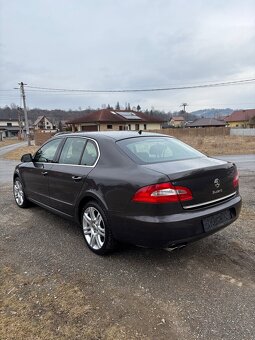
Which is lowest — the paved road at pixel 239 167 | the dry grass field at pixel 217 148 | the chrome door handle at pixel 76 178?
the dry grass field at pixel 217 148

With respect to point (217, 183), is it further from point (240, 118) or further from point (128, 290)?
point (240, 118)

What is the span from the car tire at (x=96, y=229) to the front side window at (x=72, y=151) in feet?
2.43

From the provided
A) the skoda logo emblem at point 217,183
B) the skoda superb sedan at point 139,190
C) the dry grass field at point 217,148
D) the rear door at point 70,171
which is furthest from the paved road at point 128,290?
the dry grass field at point 217,148

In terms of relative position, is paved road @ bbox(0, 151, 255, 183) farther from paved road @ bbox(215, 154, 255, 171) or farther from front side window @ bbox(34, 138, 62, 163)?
front side window @ bbox(34, 138, 62, 163)

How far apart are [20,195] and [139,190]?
385 cm

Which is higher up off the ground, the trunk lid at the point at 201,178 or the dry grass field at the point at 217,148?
the trunk lid at the point at 201,178

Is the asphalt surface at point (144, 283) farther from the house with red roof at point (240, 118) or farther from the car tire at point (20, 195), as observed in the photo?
the house with red roof at point (240, 118)

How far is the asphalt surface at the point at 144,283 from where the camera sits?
2613 mm

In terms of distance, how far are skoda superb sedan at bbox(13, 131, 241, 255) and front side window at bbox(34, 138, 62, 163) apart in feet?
→ 0.63

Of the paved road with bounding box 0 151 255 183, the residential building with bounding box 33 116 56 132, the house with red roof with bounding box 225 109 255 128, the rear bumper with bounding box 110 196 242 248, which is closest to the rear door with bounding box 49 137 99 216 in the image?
the rear bumper with bounding box 110 196 242 248

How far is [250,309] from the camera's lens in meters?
2.80

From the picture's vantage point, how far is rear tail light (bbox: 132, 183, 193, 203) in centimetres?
317

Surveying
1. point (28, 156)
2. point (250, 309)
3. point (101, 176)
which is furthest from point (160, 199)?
point (28, 156)

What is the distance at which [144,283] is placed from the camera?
10.8ft
